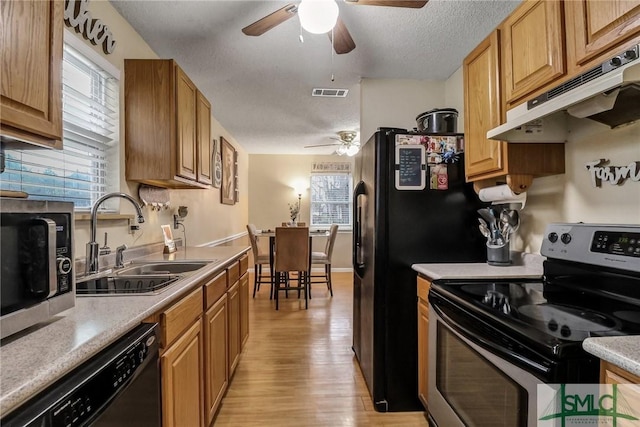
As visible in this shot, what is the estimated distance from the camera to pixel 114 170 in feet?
6.32

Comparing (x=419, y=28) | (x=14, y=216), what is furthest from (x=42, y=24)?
(x=419, y=28)

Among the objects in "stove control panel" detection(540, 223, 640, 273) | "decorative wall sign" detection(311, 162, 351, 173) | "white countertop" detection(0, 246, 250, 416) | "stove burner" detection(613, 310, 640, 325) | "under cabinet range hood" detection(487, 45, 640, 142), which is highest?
"decorative wall sign" detection(311, 162, 351, 173)

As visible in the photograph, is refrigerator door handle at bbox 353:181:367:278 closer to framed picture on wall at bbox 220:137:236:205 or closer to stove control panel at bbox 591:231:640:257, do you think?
stove control panel at bbox 591:231:640:257

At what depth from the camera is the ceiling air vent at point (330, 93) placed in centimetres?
322

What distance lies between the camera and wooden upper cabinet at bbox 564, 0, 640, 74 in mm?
1018

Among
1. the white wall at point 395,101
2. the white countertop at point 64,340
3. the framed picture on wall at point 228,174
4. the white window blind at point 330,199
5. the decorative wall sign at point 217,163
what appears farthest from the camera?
the white window blind at point 330,199

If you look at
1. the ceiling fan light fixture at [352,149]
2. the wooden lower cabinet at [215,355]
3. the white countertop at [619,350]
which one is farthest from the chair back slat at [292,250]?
the white countertop at [619,350]

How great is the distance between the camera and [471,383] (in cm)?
121

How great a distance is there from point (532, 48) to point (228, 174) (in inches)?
160

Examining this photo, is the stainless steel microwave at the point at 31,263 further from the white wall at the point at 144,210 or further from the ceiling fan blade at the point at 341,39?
the ceiling fan blade at the point at 341,39

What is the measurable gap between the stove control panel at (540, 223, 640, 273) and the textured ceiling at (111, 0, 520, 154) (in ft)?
4.74

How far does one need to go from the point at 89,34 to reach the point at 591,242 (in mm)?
2583

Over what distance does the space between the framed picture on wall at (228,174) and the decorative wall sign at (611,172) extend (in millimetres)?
3951

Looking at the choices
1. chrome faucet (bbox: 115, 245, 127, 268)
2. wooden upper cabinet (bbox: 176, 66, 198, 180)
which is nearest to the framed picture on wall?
wooden upper cabinet (bbox: 176, 66, 198, 180)
